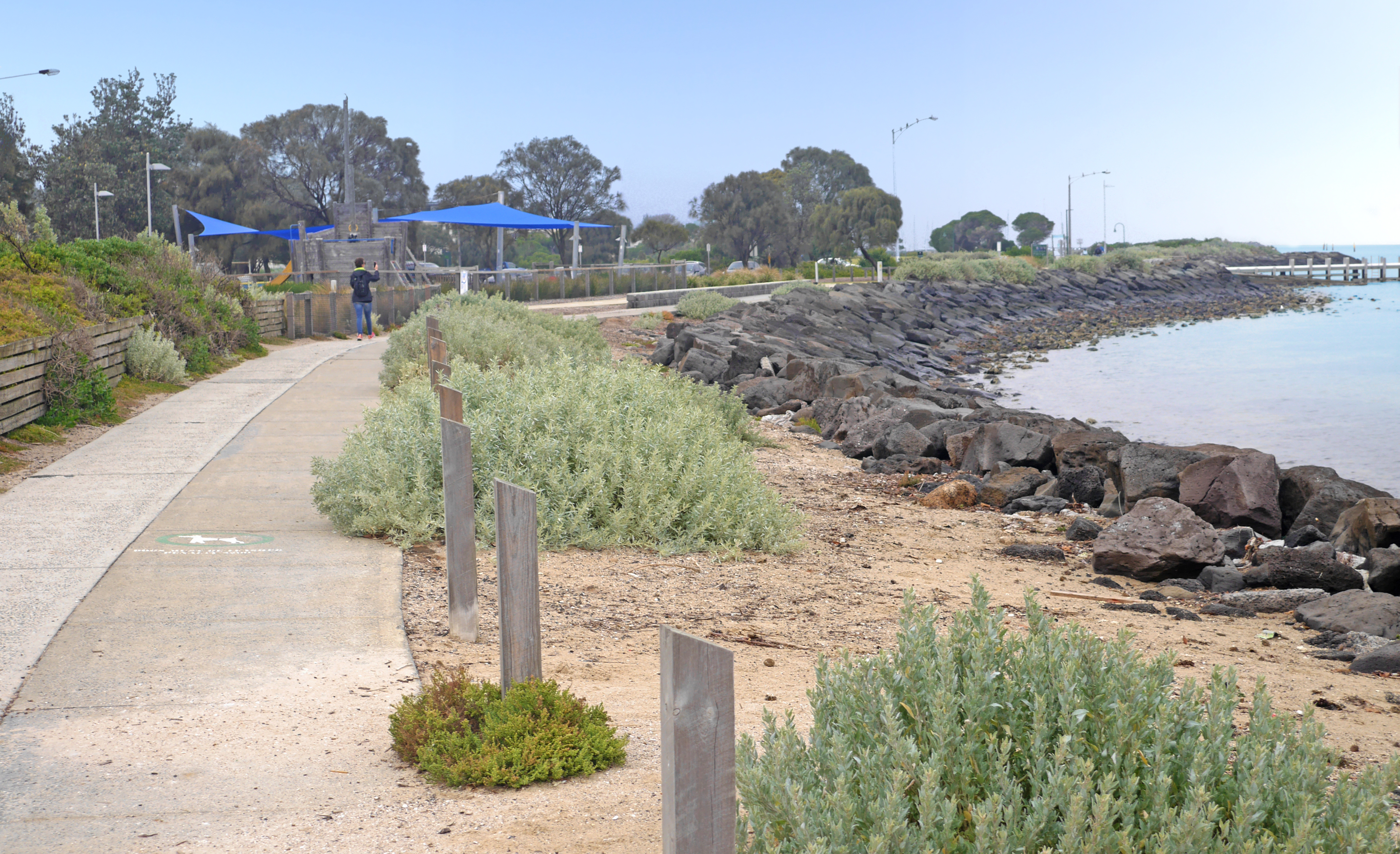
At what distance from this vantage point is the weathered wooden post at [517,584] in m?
4.45

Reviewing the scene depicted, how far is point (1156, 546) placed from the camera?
30.3 feet

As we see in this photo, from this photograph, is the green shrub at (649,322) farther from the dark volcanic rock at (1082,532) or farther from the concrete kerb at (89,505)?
the dark volcanic rock at (1082,532)

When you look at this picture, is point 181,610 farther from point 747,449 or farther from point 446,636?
point 747,449

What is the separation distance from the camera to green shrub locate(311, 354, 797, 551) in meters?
7.76

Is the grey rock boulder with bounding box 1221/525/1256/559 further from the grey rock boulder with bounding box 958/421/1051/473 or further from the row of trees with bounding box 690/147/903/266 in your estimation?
the row of trees with bounding box 690/147/903/266

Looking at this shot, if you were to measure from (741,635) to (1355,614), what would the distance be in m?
4.41

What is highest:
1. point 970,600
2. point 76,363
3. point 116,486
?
point 76,363

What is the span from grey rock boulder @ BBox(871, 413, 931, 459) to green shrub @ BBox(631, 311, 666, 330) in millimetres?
15136

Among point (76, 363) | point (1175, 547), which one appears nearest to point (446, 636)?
point (1175, 547)

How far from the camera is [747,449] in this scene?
12.8m

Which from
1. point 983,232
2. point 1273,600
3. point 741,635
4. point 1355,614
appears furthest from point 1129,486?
point 983,232

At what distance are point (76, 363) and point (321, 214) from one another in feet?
236

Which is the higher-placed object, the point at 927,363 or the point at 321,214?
the point at 321,214

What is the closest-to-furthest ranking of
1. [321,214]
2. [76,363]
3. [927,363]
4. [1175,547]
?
[1175,547] < [76,363] < [927,363] < [321,214]
